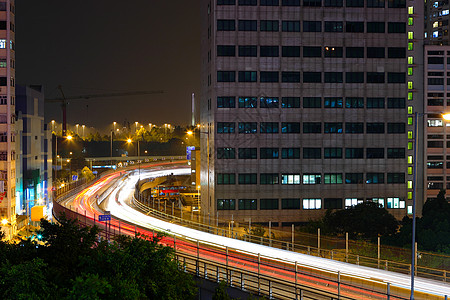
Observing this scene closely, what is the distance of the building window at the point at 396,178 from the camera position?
270 ft

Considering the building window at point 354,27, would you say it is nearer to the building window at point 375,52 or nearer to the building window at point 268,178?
the building window at point 375,52

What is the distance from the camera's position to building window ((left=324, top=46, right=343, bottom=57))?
3127 inches

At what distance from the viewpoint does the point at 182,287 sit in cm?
2505

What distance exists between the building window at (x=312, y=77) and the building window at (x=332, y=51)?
9.80ft

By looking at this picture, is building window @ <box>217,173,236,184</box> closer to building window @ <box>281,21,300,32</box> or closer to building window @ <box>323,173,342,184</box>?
building window @ <box>323,173,342,184</box>

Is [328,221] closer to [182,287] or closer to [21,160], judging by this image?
[182,287]

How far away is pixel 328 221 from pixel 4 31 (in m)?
52.2

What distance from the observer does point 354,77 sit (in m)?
80.2

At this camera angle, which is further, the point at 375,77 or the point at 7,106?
the point at 375,77

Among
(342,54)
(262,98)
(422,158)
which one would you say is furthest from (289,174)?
(422,158)

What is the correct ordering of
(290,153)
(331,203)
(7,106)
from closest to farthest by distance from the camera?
(290,153), (7,106), (331,203)

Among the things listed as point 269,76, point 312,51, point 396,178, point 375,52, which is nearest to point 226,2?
point 269,76

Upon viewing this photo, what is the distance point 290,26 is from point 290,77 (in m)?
7.03

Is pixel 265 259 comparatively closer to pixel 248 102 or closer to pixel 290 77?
pixel 248 102
